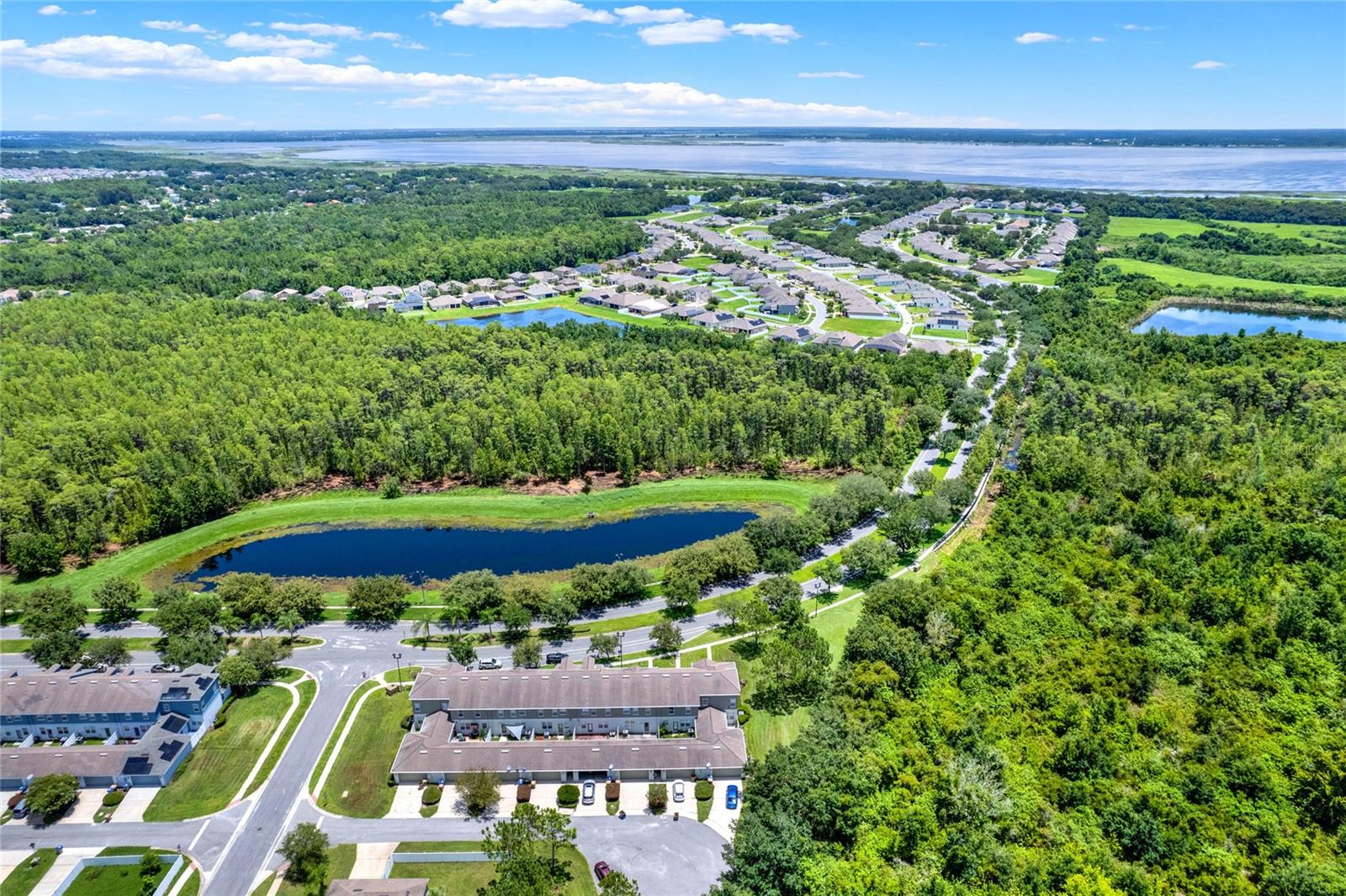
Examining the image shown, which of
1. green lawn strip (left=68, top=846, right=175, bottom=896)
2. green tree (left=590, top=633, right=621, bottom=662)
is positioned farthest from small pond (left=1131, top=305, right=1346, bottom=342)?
green lawn strip (left=68, top=846, right=175, bottom=896)

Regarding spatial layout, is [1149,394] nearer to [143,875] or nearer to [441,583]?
[441,583]

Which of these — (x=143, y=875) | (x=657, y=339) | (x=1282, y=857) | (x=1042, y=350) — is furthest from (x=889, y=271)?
(x=143, y=875)

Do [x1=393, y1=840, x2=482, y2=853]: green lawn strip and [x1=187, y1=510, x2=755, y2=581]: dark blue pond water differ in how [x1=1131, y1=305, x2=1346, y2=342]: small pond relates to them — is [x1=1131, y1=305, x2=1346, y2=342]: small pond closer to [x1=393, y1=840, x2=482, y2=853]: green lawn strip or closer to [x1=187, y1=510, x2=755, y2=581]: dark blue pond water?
[x1=187, y1=510, x2=755, y2=581]: dark blue pond water

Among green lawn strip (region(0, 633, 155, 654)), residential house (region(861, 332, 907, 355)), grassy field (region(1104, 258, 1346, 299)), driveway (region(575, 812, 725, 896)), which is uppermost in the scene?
grassy field (region(1104, 258, 1346, 299))

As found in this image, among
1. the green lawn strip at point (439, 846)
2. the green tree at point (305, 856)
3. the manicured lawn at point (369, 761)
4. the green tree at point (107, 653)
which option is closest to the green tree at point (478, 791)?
the green lawn strip at point (439, 846)

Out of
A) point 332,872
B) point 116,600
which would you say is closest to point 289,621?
point 116,600

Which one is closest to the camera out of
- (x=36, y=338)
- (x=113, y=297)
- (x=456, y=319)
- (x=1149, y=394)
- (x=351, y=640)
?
(x=351, y=640)

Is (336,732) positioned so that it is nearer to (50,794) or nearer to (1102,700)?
(50,794)
